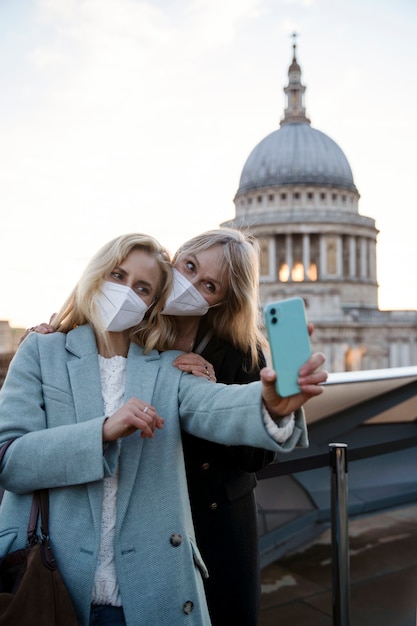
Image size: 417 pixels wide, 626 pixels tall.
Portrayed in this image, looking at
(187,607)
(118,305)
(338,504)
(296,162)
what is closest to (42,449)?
(118,305)

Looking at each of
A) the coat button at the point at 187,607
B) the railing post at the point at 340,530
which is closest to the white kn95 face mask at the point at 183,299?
the coat button at the point at 187,607

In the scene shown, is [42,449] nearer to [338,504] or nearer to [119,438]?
[119,438]

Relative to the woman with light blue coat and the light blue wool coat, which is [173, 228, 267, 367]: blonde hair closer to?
the woman with light blue coat

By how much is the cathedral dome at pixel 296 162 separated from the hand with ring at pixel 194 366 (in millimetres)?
53961

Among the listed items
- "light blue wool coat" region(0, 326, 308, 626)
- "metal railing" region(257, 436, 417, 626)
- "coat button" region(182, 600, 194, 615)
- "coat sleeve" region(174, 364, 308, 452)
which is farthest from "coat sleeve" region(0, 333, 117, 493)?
"metal railing" region(257, 436, 417, 626)

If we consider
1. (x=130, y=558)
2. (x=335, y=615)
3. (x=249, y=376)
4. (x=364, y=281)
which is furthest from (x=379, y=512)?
(x=364, y=281)

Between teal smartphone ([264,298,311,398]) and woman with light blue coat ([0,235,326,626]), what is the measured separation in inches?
0.9

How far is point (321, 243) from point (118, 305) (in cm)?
5140

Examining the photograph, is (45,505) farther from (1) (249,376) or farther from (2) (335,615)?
(2) (335,615)

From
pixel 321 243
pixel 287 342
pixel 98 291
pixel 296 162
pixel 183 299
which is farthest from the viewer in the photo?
pixel 296 162

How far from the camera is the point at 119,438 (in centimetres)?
180

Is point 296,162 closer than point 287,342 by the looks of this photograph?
No

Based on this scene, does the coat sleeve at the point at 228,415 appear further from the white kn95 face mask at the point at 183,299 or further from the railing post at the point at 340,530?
the railing post at the point at 340,530

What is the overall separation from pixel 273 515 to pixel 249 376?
347 centimetres
